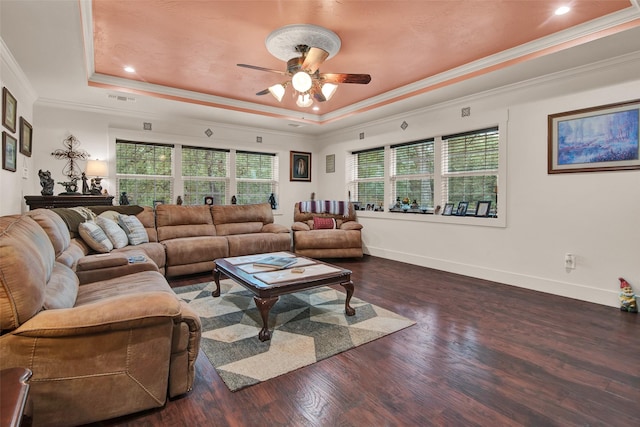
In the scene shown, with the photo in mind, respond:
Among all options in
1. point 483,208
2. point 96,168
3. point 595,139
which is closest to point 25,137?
point 96,168

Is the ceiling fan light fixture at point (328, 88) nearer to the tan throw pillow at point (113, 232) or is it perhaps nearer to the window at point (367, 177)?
the window at point (367, 177)

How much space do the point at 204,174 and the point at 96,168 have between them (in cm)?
175

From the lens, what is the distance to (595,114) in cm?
318

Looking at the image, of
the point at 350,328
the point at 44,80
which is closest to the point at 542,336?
the point at 350,328

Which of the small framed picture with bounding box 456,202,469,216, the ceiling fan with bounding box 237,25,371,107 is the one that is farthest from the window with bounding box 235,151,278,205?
the small framed picture with bounding box 456,202,469,216

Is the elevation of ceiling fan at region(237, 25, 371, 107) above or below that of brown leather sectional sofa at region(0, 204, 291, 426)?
above

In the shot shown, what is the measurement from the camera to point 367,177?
602cm

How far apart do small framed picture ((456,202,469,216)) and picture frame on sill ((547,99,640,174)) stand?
1.10m

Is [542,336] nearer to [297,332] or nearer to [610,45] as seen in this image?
[297,332]

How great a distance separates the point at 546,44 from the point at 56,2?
4.01m

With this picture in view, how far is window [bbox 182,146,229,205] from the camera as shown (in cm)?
558

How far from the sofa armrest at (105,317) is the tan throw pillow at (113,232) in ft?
7.81

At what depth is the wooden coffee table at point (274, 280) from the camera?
2.33m

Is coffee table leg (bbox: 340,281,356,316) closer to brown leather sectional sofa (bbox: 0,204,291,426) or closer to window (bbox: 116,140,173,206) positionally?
brown leather sectional sofa (bbox: 0,204,291,426)
